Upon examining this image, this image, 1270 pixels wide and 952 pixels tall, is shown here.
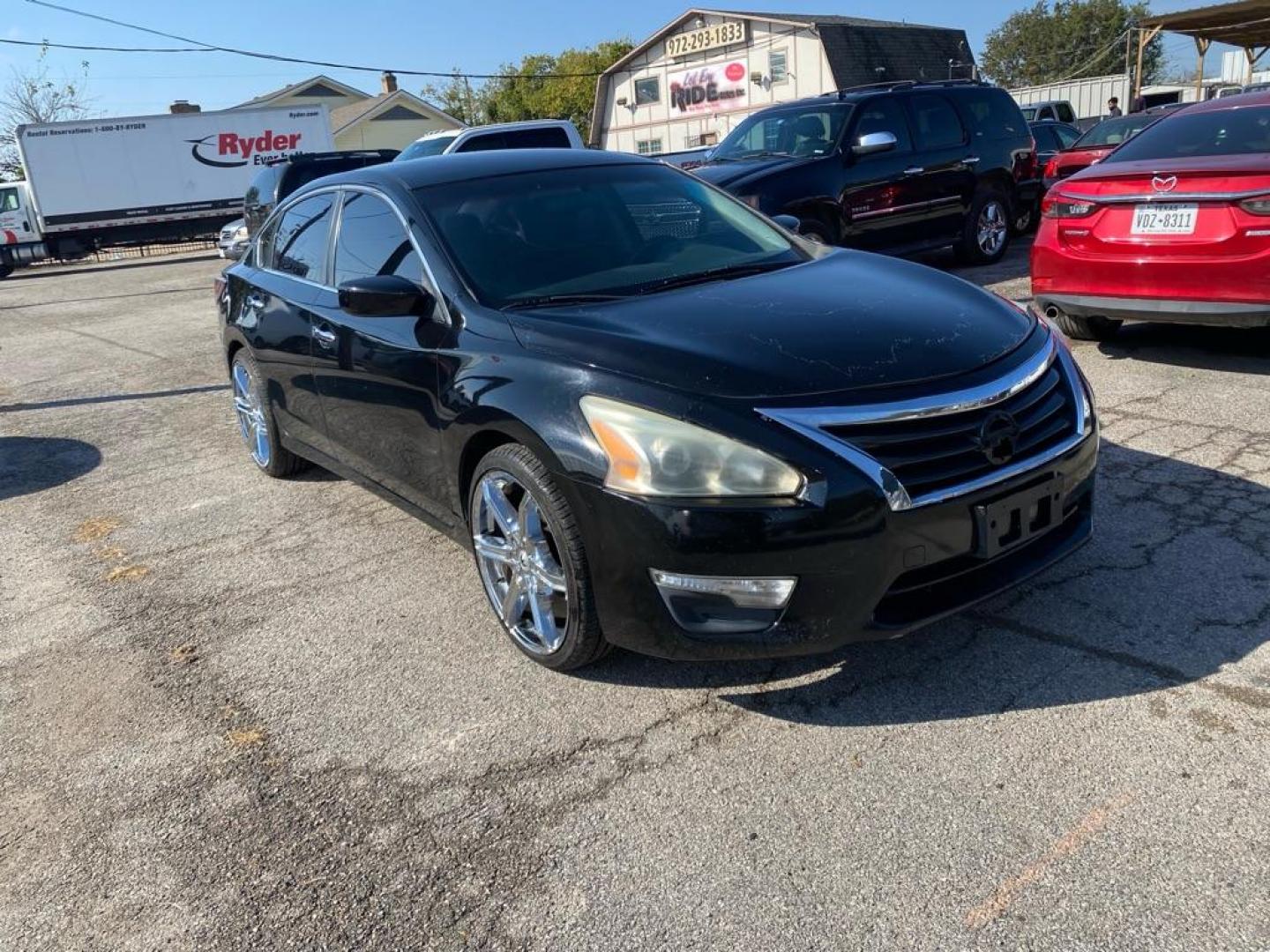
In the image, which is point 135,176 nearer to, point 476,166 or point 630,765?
Answer: point 476,166

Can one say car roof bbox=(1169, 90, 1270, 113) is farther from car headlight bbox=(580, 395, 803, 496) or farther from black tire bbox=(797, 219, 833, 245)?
car headlight bbox=(580, 395, 803, 496)

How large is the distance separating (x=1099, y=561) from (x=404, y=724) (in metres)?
2.51

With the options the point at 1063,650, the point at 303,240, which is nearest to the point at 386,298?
the point at 303,240

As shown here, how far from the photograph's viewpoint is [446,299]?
3.56 metres

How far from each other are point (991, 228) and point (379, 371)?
27.6 feet

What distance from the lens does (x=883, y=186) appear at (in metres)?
9.33

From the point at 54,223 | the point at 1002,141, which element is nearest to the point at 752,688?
the point at 1002,141

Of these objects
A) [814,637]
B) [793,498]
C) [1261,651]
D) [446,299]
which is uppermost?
[446,299]

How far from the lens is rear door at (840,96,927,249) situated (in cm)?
920

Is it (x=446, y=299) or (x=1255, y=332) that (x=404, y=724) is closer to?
(x=446, y=299)

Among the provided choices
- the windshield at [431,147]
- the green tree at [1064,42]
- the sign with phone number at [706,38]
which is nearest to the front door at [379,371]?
the windshield at [431,147]

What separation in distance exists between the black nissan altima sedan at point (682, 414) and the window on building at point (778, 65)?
111ft

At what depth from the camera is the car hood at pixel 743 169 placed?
8.61 metres

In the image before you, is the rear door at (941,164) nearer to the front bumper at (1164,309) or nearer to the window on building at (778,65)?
the front bumper at (1164,309)
